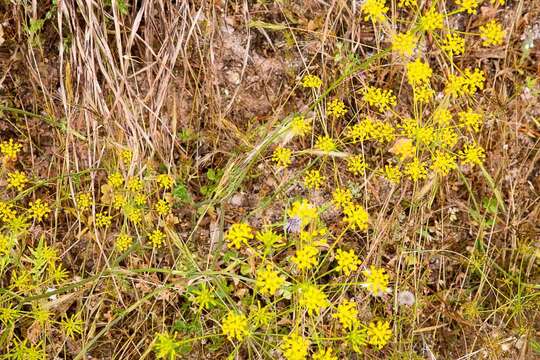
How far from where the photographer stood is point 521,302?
98.0 inches

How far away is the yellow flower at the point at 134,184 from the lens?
225 cm

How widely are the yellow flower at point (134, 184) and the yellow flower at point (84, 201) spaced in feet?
0.64

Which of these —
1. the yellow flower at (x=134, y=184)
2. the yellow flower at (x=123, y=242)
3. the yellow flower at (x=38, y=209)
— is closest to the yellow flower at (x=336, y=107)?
the yellow flower at (x=134, y=184)

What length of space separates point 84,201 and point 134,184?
249 mm

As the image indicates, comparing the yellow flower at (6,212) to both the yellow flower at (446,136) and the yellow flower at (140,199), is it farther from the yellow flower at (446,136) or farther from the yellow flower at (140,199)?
the yellow flower at (446,136)

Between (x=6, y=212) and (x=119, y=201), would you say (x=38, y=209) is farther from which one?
(x=119, y=201)

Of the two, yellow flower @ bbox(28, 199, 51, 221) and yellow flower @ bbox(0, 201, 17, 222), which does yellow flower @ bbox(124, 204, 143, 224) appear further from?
yellow flower @ bbox(0, 201, 17, 222)

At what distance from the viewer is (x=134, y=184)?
2246 mm

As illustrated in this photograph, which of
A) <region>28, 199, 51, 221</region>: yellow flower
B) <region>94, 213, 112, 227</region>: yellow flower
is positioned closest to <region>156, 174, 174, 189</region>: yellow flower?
<region>94, 213, 112, 227</region>: yellow flower

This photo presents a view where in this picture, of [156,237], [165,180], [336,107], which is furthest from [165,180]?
[336,107]

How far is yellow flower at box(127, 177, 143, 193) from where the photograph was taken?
7.37 feet

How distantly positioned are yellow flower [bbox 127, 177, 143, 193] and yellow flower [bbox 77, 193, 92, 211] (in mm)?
196

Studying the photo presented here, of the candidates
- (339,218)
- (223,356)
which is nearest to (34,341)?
(223,356)

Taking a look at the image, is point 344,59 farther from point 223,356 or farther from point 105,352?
point 105,352
